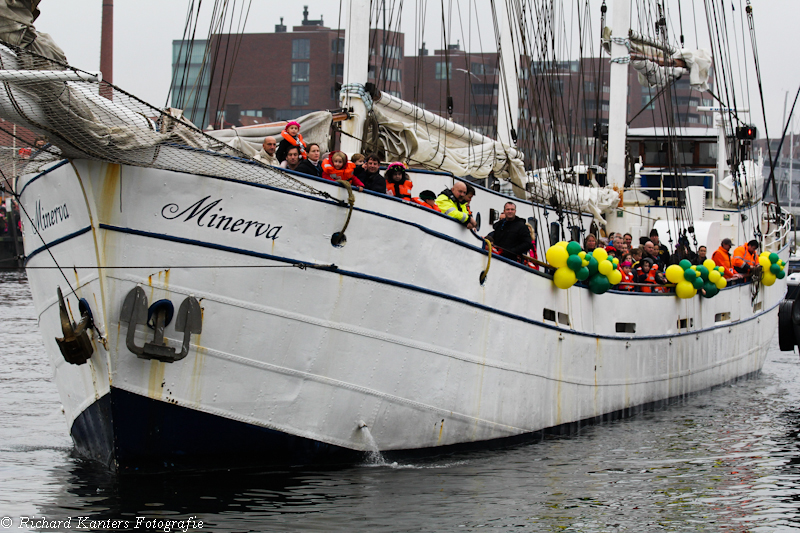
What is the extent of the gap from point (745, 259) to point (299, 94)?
64.6 meters

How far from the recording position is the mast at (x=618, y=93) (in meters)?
21.1

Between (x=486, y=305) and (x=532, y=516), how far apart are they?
113 inches

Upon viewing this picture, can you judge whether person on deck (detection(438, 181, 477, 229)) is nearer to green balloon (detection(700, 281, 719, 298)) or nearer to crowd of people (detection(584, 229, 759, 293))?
crowd of people (detection(584, 229, 759, 293))

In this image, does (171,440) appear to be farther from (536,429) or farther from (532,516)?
(536,429)

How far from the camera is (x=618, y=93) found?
21531mm

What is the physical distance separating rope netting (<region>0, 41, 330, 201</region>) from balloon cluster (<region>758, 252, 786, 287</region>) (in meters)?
12.9

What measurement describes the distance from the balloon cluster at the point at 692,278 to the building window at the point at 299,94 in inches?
2621

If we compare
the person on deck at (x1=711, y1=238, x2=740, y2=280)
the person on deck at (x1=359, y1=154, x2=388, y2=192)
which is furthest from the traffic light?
the person on deck at (x1=359, y1=154, x2=388, y2=192)

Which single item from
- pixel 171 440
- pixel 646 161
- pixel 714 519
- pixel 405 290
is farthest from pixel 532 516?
pixel 646 161

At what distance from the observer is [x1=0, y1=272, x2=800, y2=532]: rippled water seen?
840cm

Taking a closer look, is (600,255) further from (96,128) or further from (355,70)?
(96,128)

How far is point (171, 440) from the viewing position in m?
9.37

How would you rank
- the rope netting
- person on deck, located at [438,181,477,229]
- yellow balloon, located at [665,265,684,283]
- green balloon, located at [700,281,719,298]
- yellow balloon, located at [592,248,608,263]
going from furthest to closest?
green balloon, located at [700,281,719,298] → yellow balloon, located at [665,265,684,283] → yellow balloon, located at [592,248,608,263] → person on deck, located at [438,181,477,229] → the rope netting

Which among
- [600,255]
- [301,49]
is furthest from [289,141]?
[301,49]
